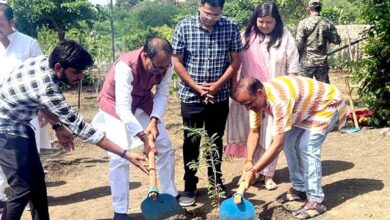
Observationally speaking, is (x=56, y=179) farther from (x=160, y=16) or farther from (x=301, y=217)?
(x=160, y=16)

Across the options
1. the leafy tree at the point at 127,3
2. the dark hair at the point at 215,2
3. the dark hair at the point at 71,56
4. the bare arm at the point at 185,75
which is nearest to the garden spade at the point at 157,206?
the bare arm at the point at 185,75

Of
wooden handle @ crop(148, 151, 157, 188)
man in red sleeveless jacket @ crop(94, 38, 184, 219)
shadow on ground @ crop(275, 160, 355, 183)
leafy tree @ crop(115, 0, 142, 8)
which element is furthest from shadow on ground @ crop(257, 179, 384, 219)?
leafy tree @ crop(115, 0, 142, 8)

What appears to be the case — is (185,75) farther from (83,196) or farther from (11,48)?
(83,196)

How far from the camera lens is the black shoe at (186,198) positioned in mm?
4477

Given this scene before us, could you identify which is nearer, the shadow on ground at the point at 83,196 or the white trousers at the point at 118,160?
the white trousers at the point at 118,160

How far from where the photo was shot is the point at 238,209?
11.6ft

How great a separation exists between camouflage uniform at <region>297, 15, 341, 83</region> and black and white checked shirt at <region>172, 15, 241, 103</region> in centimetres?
349

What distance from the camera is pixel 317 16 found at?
7543 millimetres

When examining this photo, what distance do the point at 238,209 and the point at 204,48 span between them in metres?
1.44

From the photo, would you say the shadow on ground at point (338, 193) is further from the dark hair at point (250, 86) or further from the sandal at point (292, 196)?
the dark hair at point (250, 86)

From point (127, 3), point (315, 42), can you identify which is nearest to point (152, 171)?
point (315, 42)

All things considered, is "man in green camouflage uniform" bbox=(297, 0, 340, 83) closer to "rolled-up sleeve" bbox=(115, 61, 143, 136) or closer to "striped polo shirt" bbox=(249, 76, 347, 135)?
"striped polo shirt" bbox=(249, 76, 347, 135)

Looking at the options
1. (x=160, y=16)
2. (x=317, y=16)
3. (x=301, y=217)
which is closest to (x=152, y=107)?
(x=301, y=217)

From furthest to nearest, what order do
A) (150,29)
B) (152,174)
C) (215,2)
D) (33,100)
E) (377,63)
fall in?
1. (150,29)
2. (377,63)
3. (215,2)
4. (152,174)
5. (33,100)
